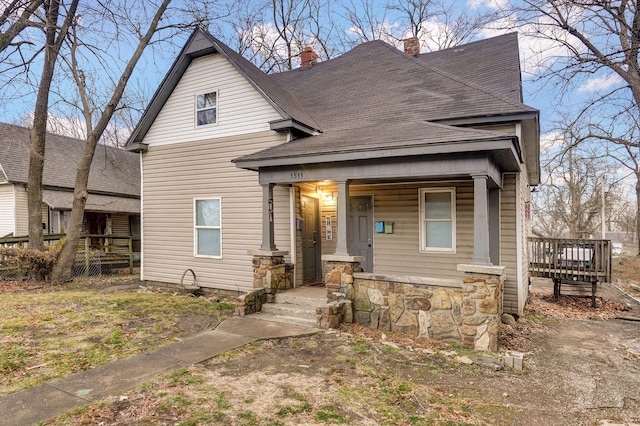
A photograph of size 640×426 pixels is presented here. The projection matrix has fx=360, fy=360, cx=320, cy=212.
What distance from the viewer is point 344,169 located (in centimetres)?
647

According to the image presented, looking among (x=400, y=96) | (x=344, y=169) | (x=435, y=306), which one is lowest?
(x=435, y=306)

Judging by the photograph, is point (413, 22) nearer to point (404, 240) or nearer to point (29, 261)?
point (404, 240)

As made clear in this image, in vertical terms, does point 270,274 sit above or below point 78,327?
above

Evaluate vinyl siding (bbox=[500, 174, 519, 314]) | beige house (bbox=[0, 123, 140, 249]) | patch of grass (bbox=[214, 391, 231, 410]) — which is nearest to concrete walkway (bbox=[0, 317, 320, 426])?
patch of grass (bbox=[214, 391, 231, 410])

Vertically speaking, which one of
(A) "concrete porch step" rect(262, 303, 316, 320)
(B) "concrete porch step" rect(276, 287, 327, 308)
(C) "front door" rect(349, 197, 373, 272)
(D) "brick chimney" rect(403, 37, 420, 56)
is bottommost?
(A) "concrete porch step" rect(262, 303, 316, 320)

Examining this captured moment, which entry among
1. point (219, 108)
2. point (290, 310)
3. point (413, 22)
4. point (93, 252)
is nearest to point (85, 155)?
point (93, 252)

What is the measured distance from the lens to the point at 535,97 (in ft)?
32.3

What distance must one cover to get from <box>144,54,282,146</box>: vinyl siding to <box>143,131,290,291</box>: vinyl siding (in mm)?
240

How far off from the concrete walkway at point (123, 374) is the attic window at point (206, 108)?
5502 millimetres

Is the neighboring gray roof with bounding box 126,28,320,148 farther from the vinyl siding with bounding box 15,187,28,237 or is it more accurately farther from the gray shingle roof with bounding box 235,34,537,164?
the vinyl siding with bounding box 15,187,28,237

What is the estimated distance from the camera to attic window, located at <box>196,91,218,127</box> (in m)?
9.24

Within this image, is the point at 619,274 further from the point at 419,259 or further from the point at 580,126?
the point at 419,259

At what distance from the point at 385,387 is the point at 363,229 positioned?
478 centimetres

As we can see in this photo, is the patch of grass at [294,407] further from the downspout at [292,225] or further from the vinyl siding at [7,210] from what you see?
the vinyl siding at [7,210]
